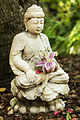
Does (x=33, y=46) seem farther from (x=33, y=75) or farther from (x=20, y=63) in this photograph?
(x=33, y=75)

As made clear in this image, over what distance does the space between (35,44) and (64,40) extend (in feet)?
10.0

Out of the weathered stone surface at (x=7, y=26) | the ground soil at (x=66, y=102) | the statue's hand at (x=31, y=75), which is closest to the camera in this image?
the statue's hand at (x=31, y=75)

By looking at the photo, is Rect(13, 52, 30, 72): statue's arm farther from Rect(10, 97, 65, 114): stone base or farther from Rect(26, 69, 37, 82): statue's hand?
Rect(10, 97, 65, 114): stone base

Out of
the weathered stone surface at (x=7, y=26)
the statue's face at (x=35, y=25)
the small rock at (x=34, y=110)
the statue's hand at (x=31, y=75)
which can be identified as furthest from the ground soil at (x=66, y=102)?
the statue's face at (x=35, y=25)

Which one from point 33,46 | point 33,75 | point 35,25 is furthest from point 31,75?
point 35,25

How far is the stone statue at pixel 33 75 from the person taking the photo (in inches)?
104

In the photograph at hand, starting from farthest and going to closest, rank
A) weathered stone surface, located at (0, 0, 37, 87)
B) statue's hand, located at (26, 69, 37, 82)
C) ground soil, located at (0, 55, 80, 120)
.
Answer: weathered stone surface, located at (0, 0, 37, 87)
ground soil, located at (0, 55, 80, 120)
statue's hand, located at (26, 69, 37, 82)

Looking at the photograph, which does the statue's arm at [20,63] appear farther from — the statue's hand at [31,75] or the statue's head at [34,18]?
the statue's head at [34,18]

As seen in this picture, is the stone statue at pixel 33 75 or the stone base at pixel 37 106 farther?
the stone base at pixel 37 106

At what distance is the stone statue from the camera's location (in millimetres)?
2635

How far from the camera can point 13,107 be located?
2967mm

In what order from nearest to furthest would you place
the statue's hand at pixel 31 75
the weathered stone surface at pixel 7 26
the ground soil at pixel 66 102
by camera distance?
1. the statue's hand at pixel 31 75
2. the ground soil at pixel 66 102
3. the weathered stone surface at pixel 7 26

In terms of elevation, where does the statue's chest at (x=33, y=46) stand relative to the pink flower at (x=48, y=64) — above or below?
above

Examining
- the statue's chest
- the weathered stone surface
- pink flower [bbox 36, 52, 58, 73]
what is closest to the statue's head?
the statue's chest
